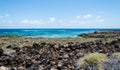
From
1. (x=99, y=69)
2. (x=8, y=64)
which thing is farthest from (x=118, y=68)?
(x=8, y=64)

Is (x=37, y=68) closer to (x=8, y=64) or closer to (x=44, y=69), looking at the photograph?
(x=44, y=69)

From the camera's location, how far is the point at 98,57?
15.2 meters

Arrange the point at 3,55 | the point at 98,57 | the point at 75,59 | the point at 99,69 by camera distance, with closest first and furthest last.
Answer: the point at 99,69 → the point at 98,57 → the point at 75,59 → the point at 3,55

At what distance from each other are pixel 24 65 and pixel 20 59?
1.62 m

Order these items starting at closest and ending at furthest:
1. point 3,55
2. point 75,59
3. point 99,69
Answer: point 99,69 → point 75,59 → point 3,55

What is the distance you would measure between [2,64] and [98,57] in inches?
222

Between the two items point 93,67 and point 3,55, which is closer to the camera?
point 93,67

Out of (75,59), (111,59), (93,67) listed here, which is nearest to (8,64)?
(75,59)

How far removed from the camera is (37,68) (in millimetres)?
14555

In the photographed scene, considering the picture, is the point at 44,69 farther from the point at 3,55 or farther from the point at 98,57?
the point at 3,55

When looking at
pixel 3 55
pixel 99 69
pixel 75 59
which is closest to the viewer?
pixel 99 69

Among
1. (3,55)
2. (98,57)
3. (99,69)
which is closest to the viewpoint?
(99,69)

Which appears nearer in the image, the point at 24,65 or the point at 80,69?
the point at 80,69

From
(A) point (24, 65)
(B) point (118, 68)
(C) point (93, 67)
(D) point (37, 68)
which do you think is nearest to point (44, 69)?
(D) point (37, 68)
